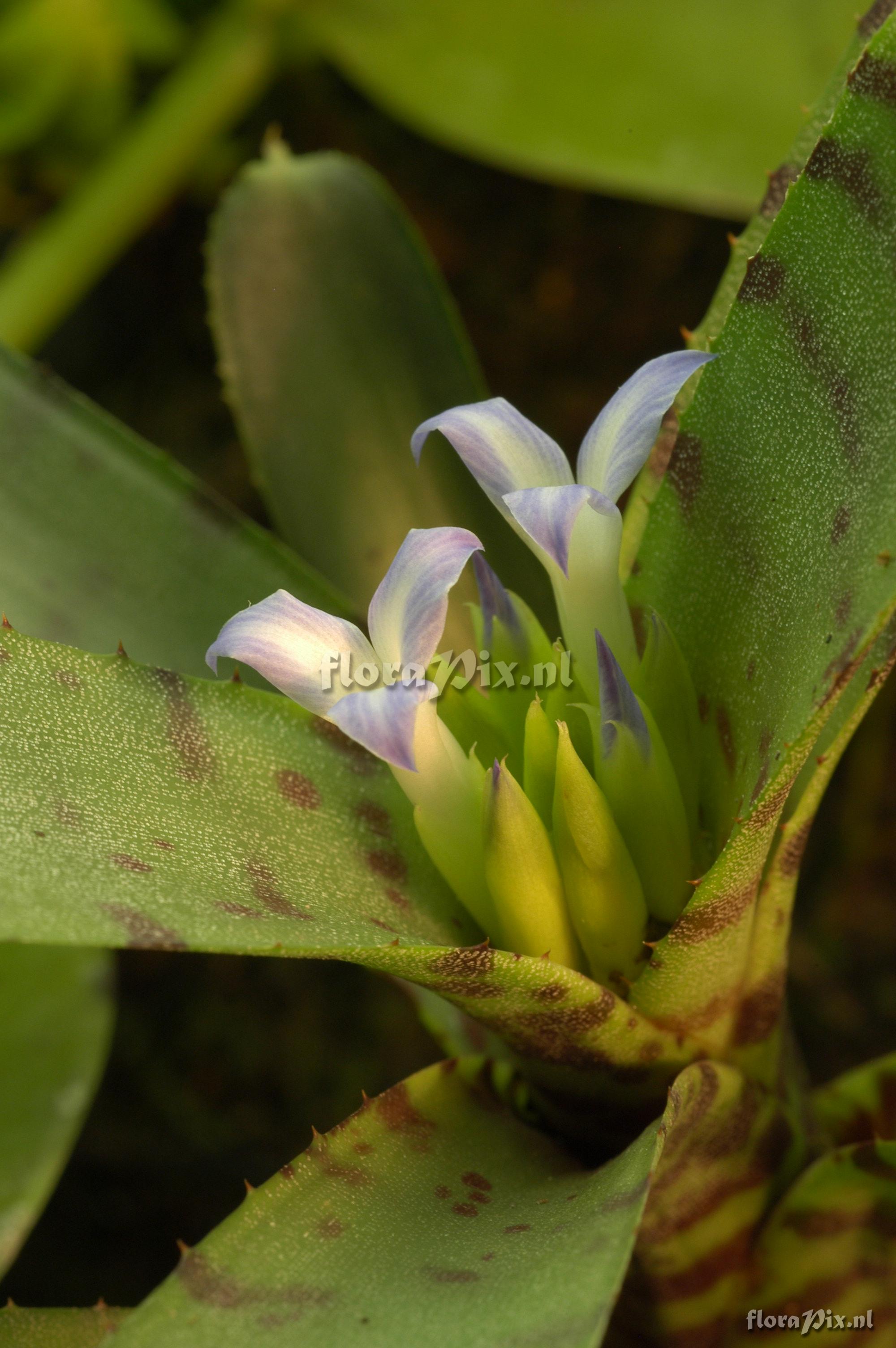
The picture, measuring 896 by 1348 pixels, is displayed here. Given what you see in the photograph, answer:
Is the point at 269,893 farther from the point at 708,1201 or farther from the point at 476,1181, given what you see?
the point at 708,1201

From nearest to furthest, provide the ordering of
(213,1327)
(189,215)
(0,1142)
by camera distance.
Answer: (213,1327)
(0,1142)
(189,215)

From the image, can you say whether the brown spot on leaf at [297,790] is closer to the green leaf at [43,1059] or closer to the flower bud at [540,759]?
the flower bud at [540,759]

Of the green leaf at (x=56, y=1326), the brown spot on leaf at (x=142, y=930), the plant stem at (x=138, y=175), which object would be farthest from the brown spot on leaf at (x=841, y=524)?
the plant stem at (x=138, y=175)

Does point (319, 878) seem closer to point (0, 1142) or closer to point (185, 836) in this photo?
point (185, 836)

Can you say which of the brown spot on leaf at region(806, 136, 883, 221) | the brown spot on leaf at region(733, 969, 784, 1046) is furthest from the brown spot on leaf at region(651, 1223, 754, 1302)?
the brown spot on leaf at region(806, 136, 883, 221)

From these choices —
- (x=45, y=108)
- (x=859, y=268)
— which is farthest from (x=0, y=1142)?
(x=45, y=108)

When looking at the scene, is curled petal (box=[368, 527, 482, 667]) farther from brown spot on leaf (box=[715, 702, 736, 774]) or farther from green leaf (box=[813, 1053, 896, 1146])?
green leaf (box=[813, 1053, 896, 1146])
